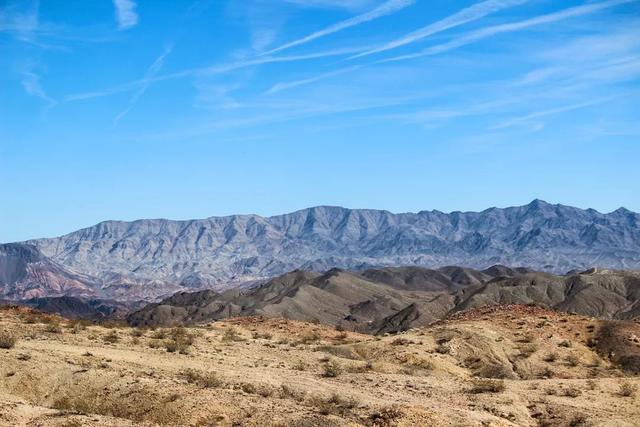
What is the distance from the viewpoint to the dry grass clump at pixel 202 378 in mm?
22859

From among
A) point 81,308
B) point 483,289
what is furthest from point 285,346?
point 81,308

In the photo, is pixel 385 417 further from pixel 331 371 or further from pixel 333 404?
pixel 331 371

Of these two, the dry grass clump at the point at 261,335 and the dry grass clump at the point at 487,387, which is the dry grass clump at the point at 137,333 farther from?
the dry grass clump at the point at 487,387

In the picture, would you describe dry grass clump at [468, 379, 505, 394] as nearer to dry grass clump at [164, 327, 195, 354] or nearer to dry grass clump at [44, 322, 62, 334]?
dry grass clump at [164, 327, 195, 354]

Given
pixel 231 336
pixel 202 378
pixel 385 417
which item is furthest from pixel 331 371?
pixel 231 336

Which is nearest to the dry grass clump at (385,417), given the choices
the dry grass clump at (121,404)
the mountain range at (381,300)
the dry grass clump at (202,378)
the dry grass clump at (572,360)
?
the dry grass clump at (121,404)

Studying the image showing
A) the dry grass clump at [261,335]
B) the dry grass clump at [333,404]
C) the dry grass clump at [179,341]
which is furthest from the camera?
the dry grass clump at [261,335]

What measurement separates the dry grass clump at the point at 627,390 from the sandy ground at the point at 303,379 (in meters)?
0.04

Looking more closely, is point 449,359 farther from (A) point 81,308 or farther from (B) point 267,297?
(A) point 81,308

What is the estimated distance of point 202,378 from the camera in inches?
922

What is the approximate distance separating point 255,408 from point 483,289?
338 ft

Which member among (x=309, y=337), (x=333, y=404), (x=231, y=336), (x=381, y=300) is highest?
(x=231, y=336)

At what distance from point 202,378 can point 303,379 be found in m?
3.86

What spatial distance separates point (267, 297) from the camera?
144 m
